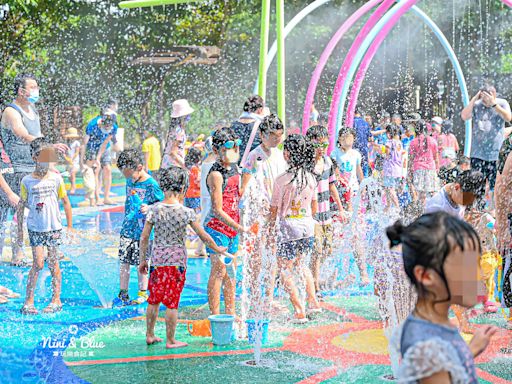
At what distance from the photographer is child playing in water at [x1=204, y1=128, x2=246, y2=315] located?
603 cm

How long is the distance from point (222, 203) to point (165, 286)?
0.82 meters

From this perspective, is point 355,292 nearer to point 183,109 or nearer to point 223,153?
point 223,153

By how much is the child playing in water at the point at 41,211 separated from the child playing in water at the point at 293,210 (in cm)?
197

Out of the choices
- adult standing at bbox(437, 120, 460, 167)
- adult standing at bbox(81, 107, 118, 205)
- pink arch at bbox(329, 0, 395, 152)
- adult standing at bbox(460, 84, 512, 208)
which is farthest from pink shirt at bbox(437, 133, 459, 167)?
adult standing at bbox(81, 107, 118, 205)

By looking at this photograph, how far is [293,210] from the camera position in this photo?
244 inches

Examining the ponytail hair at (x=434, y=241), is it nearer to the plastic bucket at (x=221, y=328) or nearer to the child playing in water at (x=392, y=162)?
the plastic bucket at (x=221, y=328)

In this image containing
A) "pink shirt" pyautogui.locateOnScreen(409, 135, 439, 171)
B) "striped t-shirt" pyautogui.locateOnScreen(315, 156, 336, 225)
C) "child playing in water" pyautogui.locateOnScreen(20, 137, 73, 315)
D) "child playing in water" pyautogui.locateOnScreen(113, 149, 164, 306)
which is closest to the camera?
"child playing in water" pyautogui.locateOnScreen(20, 137, 73, 315)

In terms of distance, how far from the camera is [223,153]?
6.07 metres

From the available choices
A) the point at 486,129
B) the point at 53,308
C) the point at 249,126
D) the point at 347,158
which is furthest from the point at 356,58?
the point at 53,308

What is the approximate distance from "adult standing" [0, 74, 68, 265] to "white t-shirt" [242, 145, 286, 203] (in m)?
2.35

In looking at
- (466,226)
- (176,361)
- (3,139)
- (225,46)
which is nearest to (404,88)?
(225,46)

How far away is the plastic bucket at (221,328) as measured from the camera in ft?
18.9

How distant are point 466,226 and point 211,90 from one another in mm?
28653

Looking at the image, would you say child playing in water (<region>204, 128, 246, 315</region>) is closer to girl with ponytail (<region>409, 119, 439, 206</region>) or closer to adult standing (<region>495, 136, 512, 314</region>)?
adult standing (<region>495, 136, 512, 314</region>)
